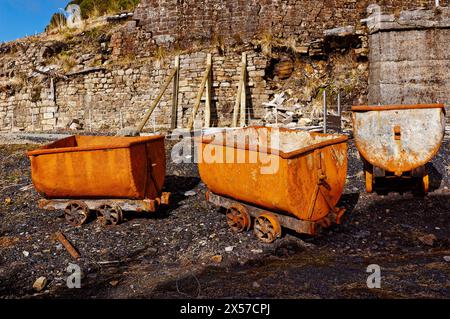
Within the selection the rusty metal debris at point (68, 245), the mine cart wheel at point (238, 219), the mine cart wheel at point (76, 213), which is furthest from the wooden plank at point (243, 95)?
the rusty metal debris at point (68, 245)

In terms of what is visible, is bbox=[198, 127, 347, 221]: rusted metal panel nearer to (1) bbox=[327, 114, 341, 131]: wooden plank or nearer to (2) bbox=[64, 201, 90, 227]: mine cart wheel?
(2) bbox=[64, 201, 90, 227]: mine cart wheel

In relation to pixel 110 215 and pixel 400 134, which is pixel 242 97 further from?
pixel 110 215

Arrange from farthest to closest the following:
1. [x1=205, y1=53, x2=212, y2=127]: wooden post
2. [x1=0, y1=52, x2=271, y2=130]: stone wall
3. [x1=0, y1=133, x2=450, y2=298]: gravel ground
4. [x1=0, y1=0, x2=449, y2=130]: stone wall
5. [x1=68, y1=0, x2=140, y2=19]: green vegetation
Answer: [x1=68, y1=0, x2=140, y2=19]: green vegetation → [x1=0, y1=52, x2=271, y2=130]: stone wall → [x1=205, y1=53, x2=212, y2=127]: wooden post → [x1=0, y1=0, x2=449, y2=130]: stone wall → [x1=0, y1=133, x2=450, y2=298]: gravel ground

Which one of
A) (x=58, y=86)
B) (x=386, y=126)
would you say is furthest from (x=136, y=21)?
(x=386, y=126)

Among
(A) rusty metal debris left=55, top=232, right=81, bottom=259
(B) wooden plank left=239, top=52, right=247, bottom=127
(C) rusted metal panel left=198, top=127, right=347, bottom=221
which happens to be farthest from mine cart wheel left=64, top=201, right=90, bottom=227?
(B) wooden plank left=239, top=52, right=247, bottom=127

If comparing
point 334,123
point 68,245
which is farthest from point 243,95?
point 68,245

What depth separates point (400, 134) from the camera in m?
5.71

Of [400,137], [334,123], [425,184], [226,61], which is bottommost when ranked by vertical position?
[425,184]

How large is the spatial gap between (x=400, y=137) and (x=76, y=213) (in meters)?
5.18

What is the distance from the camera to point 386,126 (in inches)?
228

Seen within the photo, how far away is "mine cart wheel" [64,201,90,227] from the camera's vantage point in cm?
566

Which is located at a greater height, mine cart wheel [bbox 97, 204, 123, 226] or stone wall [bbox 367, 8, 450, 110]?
stone wall [bbox 367, 8, 450, 110]
